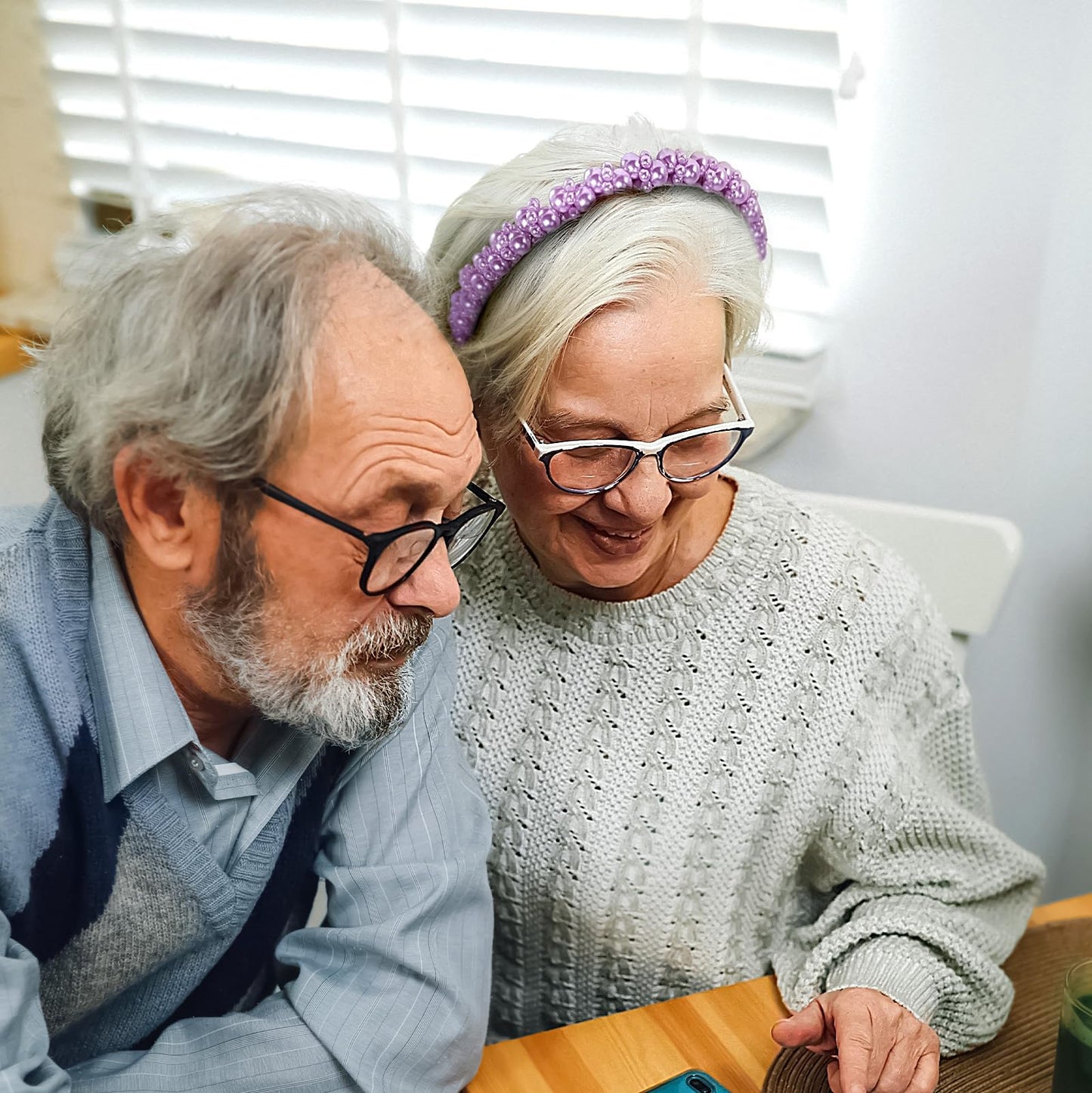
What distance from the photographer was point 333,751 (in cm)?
115

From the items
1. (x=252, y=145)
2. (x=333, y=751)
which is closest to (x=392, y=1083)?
(x=333, y=751)

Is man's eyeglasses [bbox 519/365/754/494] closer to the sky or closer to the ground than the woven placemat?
closer to the sky

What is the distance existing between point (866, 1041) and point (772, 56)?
1327 millimetres

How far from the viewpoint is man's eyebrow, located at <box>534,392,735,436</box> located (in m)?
1.13

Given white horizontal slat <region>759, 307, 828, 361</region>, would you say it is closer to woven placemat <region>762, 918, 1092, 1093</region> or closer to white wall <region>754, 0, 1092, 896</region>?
white wall <region>754, 0, 1092, 896</region>

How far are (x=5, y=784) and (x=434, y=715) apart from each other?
43 cm

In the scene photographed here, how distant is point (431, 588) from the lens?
3.34 ft

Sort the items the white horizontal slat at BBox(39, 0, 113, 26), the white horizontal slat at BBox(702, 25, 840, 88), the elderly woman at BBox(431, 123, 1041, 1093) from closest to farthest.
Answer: the elderly woman at BBox(431, 123, 1041, 1093) → the white horizontal slat at BBox(702, 25, 840, 88) → the white horizontal slat at BBox(39, 0, 113, 26)

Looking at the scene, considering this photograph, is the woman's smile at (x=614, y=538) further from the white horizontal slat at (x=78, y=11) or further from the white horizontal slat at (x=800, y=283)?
the white horizontal slat at (x=78, y=11)

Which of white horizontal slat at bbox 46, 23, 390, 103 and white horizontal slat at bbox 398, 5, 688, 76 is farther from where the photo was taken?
white horizontal slat at bbox 46, 23, 390, 103

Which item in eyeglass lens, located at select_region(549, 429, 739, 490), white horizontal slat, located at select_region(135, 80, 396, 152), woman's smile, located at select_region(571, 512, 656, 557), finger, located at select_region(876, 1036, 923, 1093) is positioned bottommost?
finger, located at select_region(876, 1036, 923, 1093)

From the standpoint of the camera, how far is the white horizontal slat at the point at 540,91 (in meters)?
1.83

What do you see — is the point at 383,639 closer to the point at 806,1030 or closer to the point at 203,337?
the point at 203,337

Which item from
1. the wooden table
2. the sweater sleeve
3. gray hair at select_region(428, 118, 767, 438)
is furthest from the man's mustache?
the sweater sleeve
